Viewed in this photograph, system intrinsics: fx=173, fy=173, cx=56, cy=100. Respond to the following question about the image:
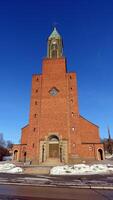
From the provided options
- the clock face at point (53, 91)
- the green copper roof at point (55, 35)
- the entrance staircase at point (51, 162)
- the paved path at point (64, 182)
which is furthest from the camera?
the green copper roof at point (55, 35)

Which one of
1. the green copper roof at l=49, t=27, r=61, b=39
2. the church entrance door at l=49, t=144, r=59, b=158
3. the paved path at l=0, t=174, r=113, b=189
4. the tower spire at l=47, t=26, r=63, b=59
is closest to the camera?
the paved path at l=0, t=174, r=113, b=189

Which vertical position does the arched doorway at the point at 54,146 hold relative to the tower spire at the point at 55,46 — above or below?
below

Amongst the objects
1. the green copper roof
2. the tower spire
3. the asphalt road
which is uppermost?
the green copper roof

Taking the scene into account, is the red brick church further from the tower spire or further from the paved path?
the paved path

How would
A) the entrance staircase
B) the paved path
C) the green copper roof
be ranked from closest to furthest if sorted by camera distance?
the paved path
the entrance staircase
the green copper roof

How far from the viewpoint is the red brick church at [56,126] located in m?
29.6

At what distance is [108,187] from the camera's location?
841 centimetres

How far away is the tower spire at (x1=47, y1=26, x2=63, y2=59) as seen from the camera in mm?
38688

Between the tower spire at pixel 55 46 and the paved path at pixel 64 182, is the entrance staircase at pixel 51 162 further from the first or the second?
the tower spire at pixel 55 46

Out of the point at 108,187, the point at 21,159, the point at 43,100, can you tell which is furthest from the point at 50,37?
the point at 108,187

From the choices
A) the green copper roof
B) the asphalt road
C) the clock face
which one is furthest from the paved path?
the green copper roof

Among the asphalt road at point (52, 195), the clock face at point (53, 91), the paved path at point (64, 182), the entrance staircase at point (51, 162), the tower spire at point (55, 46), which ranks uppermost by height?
the tower spire at point (55, 46)

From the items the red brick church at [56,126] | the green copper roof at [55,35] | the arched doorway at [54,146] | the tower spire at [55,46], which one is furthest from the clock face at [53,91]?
the green copper roof at [55,35]

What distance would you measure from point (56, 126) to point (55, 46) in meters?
19.0
